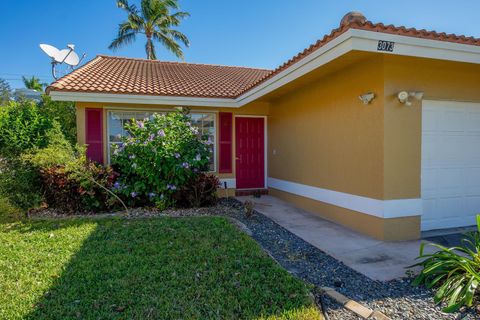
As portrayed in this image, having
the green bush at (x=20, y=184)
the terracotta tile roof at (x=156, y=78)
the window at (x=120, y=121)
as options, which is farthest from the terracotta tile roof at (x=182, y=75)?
the green bush at (x=20, y=184)

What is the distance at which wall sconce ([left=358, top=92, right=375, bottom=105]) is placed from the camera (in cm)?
550

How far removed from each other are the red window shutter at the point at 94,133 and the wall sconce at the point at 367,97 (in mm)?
7405

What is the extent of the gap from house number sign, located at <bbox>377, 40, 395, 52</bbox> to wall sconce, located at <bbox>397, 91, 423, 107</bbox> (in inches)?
38.4

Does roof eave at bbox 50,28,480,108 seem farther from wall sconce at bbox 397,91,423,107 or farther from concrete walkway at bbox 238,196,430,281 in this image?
concrete walkway at bbox 238,196,430,281

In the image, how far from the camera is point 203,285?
11.8ft

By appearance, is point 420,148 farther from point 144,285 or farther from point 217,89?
point 217,89

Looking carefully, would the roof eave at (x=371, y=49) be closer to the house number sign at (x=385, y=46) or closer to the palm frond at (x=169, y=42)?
the house number sign at (x=385, y=46)

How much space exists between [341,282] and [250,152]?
23.7 ft

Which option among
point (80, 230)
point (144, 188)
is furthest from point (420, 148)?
point (80, 230)

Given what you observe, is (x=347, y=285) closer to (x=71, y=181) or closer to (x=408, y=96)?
(x=408, y=96)

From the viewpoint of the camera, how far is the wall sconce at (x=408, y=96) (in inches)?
208

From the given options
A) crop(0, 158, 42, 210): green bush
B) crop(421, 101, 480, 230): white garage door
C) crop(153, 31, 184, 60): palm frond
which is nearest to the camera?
crop(421, 101, 480, 230): white garage door

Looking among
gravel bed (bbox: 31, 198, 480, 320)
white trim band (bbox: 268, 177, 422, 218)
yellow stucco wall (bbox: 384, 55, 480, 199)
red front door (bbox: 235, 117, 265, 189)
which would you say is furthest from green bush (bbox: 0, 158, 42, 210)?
yellow stucco wall (bbox: 384, 55, 480, 199)

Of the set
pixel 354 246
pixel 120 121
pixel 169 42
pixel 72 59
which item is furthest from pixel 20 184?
pixel 169 42
